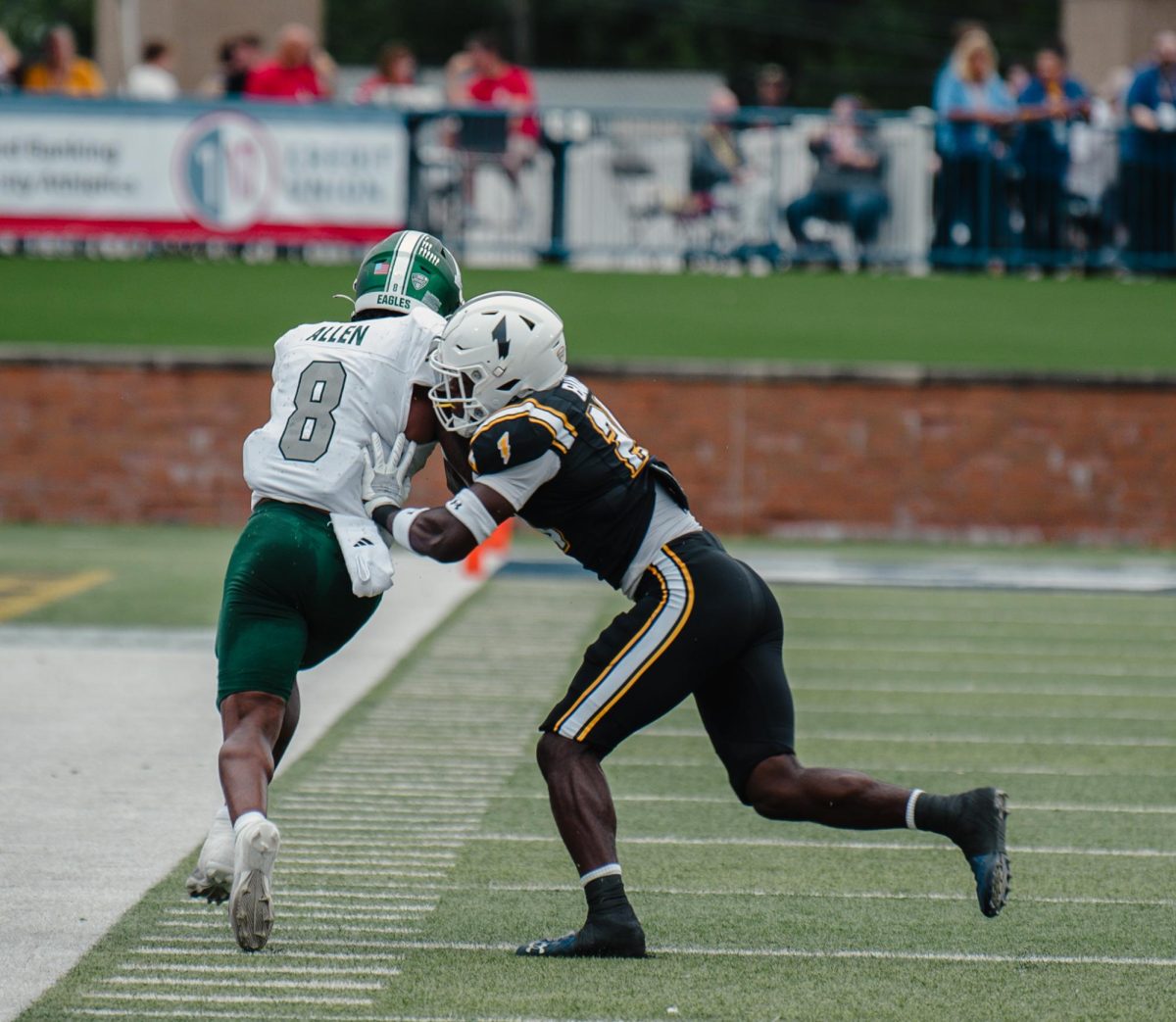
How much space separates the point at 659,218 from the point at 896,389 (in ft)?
11.6

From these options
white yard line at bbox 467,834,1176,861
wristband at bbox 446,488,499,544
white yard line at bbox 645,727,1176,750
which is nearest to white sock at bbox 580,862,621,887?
wristband at bbox 446,488,499,544

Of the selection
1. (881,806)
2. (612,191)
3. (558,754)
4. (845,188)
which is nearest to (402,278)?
(558,754)

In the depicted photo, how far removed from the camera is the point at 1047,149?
1748 cm

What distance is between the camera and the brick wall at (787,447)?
15078 mm

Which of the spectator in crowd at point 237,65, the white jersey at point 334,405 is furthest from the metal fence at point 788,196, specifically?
the white jersey at point 334,405

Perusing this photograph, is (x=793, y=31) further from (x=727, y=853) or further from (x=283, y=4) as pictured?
(x=727, y=853)

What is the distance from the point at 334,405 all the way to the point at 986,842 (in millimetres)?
1987

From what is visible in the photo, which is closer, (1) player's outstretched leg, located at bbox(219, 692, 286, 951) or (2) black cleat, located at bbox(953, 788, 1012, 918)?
(1) player's outstretched leg, located at bbox(219, 692, 286, 951)

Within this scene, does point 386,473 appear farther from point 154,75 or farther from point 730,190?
point 154,75

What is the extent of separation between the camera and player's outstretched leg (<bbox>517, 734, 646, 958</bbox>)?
16.8 ft

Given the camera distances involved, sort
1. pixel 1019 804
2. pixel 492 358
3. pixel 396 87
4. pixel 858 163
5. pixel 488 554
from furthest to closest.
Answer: pixel 396 87
pixel 858 163
pixel 488 554
pixel 1019 804
pixel 492 358

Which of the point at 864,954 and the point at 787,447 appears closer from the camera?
the point at 864,954

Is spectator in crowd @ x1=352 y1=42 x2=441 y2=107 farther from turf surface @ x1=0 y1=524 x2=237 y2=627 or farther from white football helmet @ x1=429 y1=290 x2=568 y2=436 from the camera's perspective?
white football helmet @ x1=429 y1=290 x2=568 y2=436

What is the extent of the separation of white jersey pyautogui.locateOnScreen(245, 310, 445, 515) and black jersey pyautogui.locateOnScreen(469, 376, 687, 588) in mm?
391
